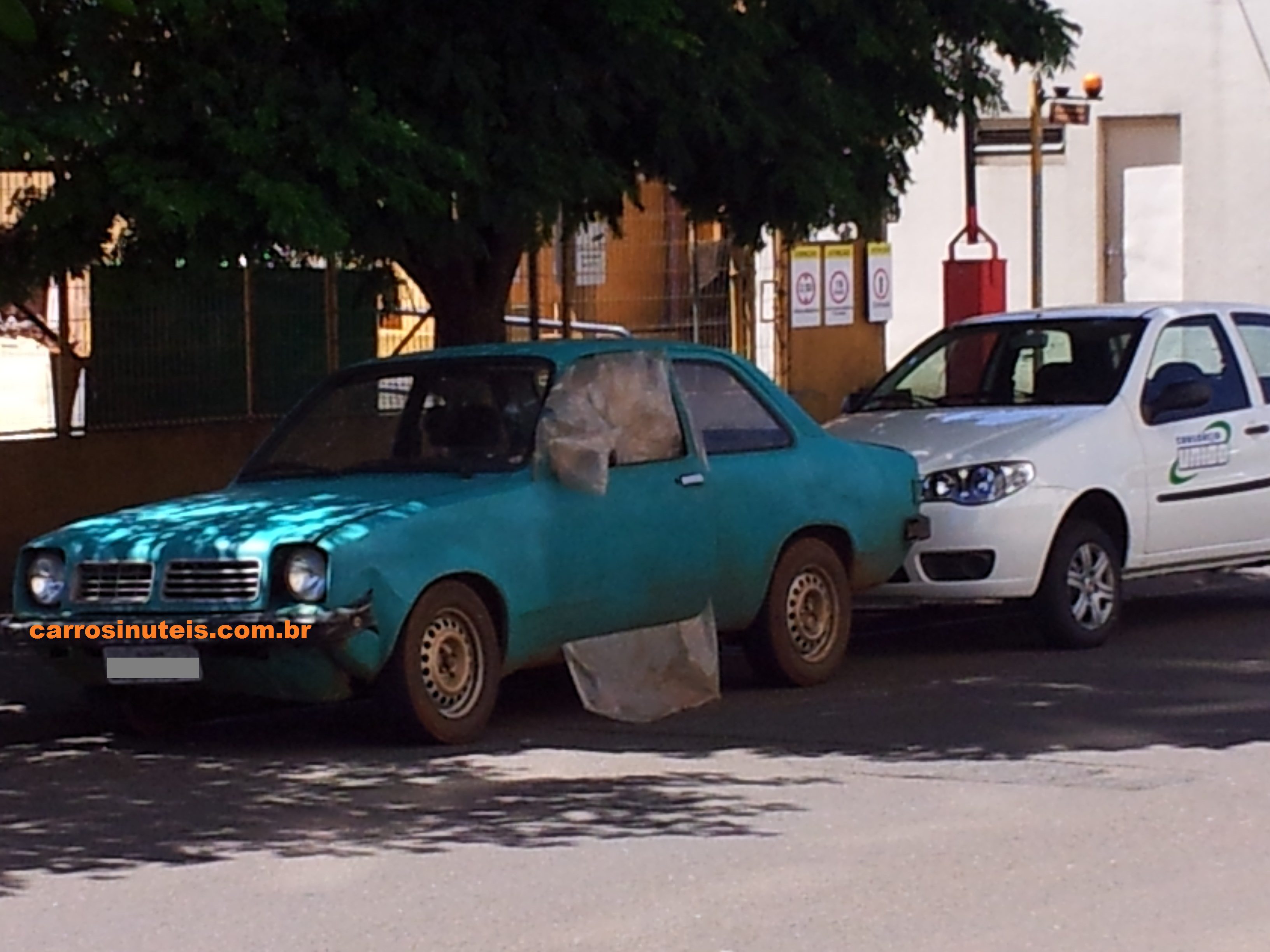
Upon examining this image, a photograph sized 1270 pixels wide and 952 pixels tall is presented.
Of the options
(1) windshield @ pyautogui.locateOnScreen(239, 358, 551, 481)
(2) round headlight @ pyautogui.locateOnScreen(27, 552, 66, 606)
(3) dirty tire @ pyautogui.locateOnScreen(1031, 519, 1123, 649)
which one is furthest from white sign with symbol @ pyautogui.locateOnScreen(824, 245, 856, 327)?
(2) round headlight @ pyautogui.locateOnScreen(27, 552, 66, 606)

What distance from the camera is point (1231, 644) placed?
492 inches

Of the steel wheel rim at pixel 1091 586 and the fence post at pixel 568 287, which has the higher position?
the fence post at pixel 568 287

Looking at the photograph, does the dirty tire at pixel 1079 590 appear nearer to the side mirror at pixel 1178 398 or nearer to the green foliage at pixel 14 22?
the side mirror at pixel 1178 398

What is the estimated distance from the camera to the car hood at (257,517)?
928 centimetres

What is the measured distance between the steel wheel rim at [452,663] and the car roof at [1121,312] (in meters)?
4.77

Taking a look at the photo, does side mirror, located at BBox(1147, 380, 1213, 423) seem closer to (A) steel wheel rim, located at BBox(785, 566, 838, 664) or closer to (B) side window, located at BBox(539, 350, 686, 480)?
(A) steel wheel rim, located at BBox(785, 566, 838, 664)

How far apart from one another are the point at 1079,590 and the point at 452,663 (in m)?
3.86

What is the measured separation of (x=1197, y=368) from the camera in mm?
12938

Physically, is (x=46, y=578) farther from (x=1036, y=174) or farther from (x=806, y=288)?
(x=806, y=288)

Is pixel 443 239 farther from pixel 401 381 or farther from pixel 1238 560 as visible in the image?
pixel 1238 560

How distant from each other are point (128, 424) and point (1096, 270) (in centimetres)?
1519

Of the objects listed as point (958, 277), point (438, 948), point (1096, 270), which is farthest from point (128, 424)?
point (1096, 270)

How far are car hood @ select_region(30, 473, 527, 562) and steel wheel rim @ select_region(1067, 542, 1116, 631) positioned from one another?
11.2 feet

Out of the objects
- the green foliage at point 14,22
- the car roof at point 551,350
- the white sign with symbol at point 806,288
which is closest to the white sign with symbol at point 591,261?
the white sign with symbol at point 806,288
